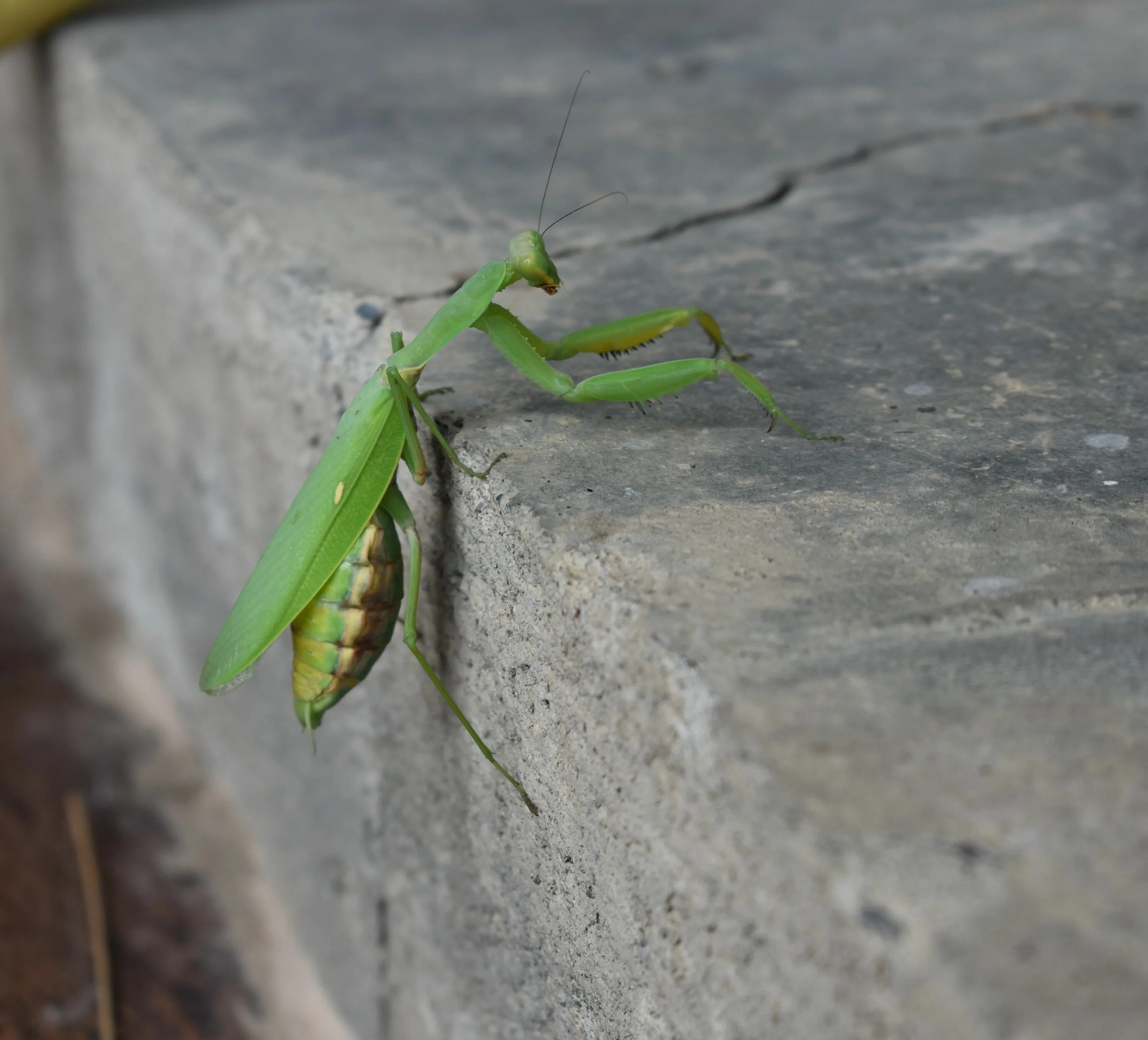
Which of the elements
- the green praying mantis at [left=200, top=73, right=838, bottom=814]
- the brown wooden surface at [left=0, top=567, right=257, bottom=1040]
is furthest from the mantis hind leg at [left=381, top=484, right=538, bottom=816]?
the brown wooden surface at [left=0, top=567, right=257, bottom=1040]

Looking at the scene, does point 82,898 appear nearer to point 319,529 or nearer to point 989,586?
point 319,529

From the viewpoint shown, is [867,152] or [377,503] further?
[867,152]

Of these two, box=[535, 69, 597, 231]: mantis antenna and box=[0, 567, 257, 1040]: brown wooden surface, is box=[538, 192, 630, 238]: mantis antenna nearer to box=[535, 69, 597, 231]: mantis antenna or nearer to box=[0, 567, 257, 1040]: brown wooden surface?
box=[535, 69, 597, 231]: mantis antenna

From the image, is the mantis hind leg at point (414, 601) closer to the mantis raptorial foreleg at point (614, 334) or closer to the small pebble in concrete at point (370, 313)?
the mantis raptorial foreleg at point (614, 334)

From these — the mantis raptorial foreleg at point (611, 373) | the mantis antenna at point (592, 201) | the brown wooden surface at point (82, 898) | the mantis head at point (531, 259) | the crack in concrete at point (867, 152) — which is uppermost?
the mantis head at point (531, 259)

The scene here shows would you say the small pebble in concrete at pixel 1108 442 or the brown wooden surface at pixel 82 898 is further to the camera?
the brown wooden surface at pixel 82 898

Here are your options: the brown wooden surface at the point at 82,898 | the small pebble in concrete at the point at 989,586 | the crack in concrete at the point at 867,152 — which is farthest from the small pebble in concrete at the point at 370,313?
the brown wooden surface at the point at 82,898

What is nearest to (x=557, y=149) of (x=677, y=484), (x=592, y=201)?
(x=592, y=201)
